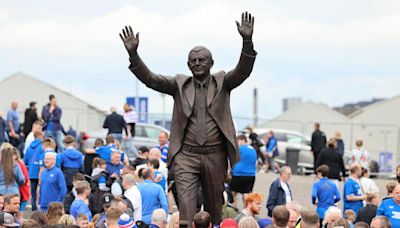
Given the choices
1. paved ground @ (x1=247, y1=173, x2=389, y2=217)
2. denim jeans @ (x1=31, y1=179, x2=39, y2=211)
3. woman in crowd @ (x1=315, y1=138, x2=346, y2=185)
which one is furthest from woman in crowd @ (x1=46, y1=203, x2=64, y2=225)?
paved ground @ (x1=247, y1=173, x2=389, y2=217)

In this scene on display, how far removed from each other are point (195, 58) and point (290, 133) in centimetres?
2597

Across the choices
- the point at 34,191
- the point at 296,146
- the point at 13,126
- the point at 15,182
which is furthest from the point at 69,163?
the point at 296,146

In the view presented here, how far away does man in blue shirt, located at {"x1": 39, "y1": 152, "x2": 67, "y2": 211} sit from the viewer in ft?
59.8

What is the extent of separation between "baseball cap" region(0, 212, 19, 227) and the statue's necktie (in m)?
2.69

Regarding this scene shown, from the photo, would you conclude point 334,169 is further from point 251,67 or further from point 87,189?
point 251,67

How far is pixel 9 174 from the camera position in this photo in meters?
17.8

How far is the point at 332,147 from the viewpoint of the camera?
23.2 metres

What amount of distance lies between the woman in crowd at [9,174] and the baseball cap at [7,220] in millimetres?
4443

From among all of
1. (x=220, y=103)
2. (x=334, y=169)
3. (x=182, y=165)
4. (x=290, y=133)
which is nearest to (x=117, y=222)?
(x=182, y=165)

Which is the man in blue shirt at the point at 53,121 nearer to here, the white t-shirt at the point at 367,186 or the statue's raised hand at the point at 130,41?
the white t-shirt at the point at 367,186

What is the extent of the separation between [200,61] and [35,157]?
942 centimetres

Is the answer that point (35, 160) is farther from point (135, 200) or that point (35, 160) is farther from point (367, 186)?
point (367, 186)

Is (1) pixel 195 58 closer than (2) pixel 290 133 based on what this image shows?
Yes

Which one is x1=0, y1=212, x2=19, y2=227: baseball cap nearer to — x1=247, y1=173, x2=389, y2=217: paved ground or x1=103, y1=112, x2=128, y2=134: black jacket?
x1=247, y1=173, x2=389, y2=217: paved ground
